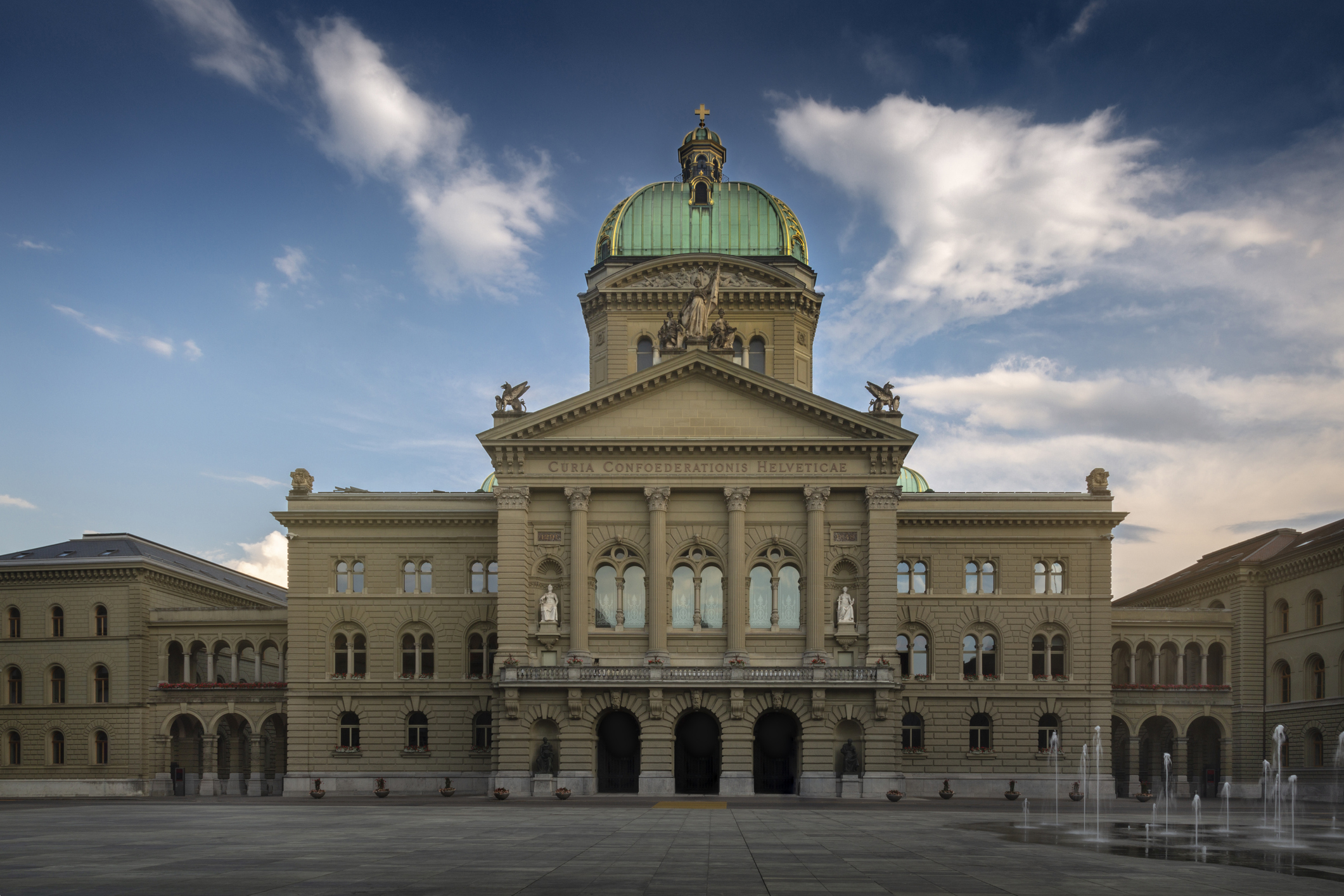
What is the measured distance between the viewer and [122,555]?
73.1 meters

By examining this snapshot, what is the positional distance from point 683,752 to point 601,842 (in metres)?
31.3

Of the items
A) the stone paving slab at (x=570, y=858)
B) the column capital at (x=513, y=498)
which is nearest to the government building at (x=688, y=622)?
the column capital at (x=513, y=498)

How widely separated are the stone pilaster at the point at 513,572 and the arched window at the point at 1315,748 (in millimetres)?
42356

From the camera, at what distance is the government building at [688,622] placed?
6103cm

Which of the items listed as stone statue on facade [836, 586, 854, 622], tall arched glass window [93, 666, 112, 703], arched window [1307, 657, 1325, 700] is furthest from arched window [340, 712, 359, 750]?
arched window [1307, 657, 1325, 700]

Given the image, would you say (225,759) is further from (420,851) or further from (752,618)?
(420,851)

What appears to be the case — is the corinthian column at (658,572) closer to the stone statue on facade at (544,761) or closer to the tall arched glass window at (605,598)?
the tall arched glass window at (605,598)

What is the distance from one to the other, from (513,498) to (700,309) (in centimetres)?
1424

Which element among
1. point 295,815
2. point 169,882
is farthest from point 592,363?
point 169,882

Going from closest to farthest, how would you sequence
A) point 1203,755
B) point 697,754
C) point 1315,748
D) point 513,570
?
point 513,570
point 697,754
point 1315,748
point 1203,755

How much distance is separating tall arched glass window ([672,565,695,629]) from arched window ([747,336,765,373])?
1777cm

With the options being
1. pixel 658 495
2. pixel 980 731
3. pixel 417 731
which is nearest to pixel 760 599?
pixel 658 495

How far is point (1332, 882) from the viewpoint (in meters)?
24.4

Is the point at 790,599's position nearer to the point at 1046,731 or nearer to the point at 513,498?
the point at 513,498
